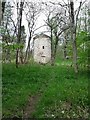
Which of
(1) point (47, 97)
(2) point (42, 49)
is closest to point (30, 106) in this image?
(1) point (47, 97)

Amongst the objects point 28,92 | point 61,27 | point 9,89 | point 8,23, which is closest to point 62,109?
point 28,92

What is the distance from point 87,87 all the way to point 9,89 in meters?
4.17

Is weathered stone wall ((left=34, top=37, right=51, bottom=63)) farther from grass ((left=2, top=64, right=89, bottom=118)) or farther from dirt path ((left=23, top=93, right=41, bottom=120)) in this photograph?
dirt path ((left=23, top=93, right=41, bottom=120))

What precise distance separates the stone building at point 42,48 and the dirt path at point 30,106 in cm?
4242

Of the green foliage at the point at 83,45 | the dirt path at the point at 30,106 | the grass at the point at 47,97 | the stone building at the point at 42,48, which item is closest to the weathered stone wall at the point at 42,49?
the stone building at the point at 42,48

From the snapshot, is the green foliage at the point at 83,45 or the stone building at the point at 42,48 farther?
the stone building at the point at 42,48

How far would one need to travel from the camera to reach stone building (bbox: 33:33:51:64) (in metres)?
56.5

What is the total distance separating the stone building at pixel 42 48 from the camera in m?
56.5

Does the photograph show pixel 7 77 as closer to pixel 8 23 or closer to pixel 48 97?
pixel 48 97

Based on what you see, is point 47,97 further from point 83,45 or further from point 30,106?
point 83,45

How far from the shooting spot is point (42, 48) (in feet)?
196

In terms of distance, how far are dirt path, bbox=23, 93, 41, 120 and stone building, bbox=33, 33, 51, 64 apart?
139 ft

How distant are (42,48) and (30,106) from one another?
1910 inches

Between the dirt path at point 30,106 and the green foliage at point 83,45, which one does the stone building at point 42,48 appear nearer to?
the green foliage at point 83,45
